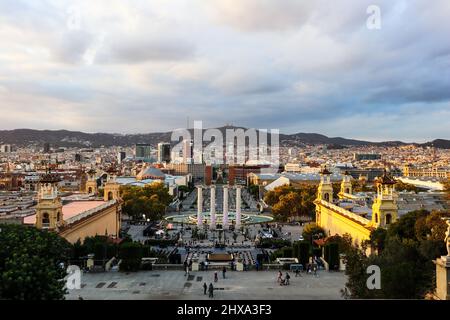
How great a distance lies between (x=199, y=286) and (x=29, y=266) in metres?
12.3

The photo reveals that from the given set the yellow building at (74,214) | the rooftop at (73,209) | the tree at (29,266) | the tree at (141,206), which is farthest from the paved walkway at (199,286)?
the tree at (141,206)

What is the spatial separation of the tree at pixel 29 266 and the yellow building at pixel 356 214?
21134mm

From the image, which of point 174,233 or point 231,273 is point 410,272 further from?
point 174,233

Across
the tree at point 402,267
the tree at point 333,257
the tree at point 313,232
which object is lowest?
the tree at point 313,232

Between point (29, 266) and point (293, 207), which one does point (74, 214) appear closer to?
point (29, 266)

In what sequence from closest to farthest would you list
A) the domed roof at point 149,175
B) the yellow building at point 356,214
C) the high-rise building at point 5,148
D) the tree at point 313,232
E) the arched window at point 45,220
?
the arched window at point 45,220 → the yellow building at point 356,214 → the tree at point 313,232 → the domed roof at point 149,175 → the high-rise building at point 5,148

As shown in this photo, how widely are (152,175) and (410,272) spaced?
370 feet

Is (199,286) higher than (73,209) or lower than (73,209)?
lower

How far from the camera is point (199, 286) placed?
1056 inches

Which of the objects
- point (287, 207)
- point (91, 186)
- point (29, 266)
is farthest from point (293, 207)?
point (29, 266)

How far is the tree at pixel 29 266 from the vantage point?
15383mm

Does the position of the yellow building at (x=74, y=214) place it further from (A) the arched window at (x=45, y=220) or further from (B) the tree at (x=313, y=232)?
(B) the tree at (x=313, y=232)

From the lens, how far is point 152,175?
422 ft

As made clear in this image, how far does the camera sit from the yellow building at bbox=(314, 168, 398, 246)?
108 feet
